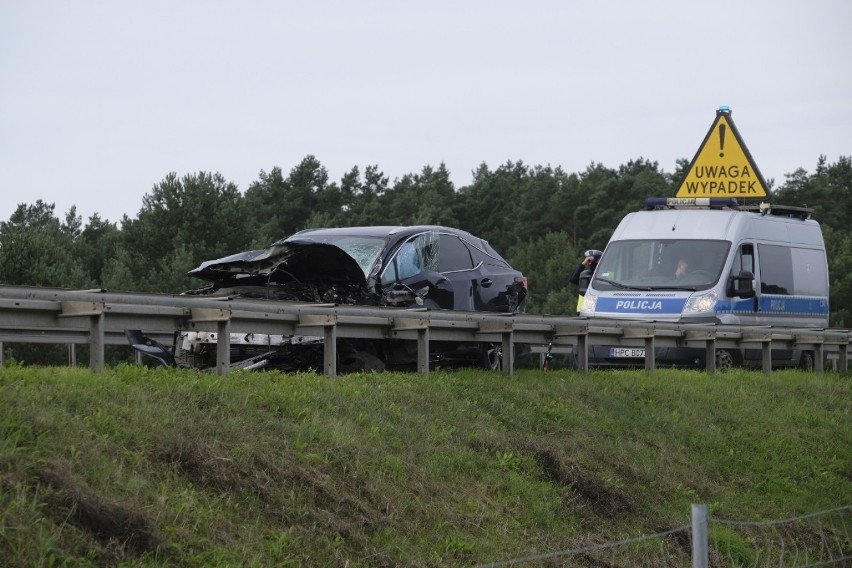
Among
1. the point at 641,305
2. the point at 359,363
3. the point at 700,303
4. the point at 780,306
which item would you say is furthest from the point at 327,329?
the point at 780,306

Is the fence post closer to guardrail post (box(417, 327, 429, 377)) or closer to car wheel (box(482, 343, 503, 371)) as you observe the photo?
guardrail post (box(417, 327, 429, 377))

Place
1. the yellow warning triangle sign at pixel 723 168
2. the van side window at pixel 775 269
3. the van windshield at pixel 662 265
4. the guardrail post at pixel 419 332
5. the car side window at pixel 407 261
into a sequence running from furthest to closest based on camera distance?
the yellow warning triangle sign at pixel 723 168 → the van side window at pixel 775 269 → the van windshield at pixel 662 265 → the car side window at pixel 407 261 → the guardrail post at pixel 419 332

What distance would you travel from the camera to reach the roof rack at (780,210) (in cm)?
2367

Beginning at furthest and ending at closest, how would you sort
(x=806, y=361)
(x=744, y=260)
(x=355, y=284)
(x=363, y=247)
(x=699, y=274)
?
(x=806, y=361)
(x=744, y=260)
(x=699, y=274)
(x=363, y=247)
(x=355, y=284)

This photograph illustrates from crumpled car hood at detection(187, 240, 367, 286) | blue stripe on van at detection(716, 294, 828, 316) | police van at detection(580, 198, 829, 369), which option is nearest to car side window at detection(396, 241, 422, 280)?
crumpled car hood at detection(187, 240, 367, 286)

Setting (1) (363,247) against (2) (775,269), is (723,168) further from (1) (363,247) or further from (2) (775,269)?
(1) (363,247)

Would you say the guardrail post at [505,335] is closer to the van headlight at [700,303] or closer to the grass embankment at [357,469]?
the grass embankment at [357,469]

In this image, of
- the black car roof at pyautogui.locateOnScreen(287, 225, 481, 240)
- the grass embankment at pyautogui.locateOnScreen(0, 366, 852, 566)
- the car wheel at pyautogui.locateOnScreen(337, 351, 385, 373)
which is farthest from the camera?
the black car roof at pyautogui.locateOnScreen(287, 225, 481, 240)

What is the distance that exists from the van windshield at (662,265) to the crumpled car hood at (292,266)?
8.22m

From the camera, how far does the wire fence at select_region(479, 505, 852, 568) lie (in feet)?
33.7

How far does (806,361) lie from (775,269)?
6.58 ft

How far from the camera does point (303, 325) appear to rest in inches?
488

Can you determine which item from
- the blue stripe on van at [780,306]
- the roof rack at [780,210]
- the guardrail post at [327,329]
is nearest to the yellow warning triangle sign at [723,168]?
the roof rack at [780,210]

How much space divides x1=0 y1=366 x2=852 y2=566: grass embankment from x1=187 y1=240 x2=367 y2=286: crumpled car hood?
5.36 ft
